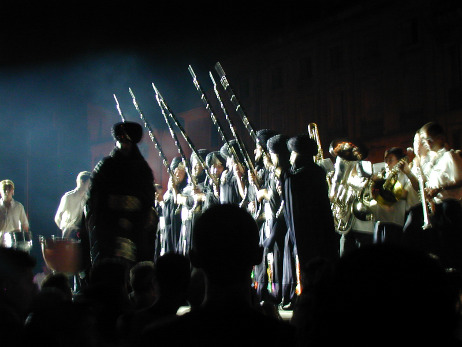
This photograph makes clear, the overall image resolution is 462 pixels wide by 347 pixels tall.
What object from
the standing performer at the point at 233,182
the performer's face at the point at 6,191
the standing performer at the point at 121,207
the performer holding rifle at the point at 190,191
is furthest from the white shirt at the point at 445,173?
the performer's face at the point at 6,191

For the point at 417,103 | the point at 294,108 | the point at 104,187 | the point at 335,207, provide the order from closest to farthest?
1. the point at 104,187
2. the point at 335,207
3. the point at 417,103
4. the point at 294,108

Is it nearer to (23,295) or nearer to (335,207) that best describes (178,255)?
(23,295)

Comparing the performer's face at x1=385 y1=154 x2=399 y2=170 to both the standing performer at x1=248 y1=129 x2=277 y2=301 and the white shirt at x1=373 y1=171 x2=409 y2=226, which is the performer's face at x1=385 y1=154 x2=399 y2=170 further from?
the standing performer at x1=248 y1=129 x2=277 y2=301

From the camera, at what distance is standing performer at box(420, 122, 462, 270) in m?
6.60

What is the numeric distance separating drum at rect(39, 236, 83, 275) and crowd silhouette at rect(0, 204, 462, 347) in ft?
8.38

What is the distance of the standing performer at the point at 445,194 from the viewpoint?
660cm

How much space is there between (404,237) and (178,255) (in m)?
4.44

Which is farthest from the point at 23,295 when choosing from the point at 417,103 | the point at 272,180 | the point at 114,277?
the point at 417,103

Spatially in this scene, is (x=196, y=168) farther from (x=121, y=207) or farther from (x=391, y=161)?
(x=121, y=207)

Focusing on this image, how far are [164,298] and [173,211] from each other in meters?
8.11

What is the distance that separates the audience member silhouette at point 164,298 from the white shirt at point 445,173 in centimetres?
407

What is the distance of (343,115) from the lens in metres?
22.2

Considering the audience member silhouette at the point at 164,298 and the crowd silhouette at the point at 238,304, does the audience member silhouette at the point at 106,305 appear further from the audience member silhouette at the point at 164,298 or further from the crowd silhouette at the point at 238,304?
the audience member silhouette at the point at 164,298

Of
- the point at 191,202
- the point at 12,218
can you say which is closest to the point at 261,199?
the point at 191,202
